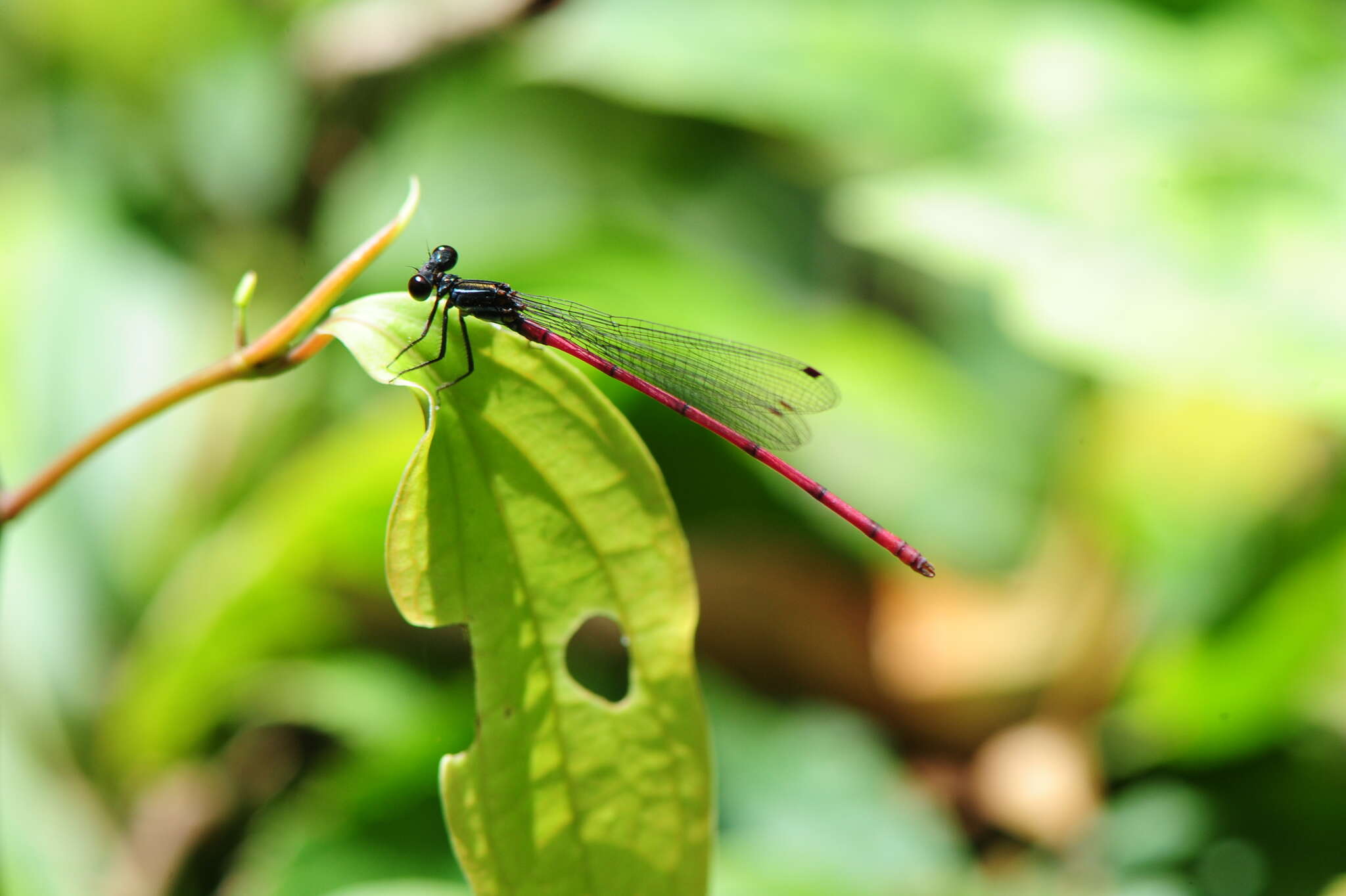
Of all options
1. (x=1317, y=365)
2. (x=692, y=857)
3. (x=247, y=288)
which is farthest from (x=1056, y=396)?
(x=247, y=288)

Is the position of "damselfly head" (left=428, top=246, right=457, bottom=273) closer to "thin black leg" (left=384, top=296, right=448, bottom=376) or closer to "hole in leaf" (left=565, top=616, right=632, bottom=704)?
"thin black leg" (left=384, top=296, right=448, bottom=376)

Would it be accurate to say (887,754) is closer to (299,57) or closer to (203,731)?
(203,731)

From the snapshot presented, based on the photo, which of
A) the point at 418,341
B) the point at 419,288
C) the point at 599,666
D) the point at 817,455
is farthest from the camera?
the point at 817,455

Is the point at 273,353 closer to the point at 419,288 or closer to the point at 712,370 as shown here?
the point at 419,288

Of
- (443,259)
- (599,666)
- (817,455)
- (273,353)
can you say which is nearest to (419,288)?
(443,259)

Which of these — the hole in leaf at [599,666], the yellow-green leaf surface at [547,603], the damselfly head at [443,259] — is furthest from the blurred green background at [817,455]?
the yellow-green leaf surface at [547,603]

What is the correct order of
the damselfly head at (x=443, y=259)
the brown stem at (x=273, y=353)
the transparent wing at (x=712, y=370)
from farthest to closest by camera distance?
the transparent wing at (x=712, y=370) → the damselfly head at (x=443, y=259) → the brown stem at (x=273, y=353)

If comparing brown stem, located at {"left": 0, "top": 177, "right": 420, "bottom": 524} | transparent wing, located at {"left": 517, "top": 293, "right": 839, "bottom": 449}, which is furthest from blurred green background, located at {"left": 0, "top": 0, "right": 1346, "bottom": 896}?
brown stem, located at {"left": 0, "top": 177, "right": 420, "bottom": 524}

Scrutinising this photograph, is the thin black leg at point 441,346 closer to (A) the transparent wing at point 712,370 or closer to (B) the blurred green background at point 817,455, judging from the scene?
(A) the transparent wing at point 712,370
